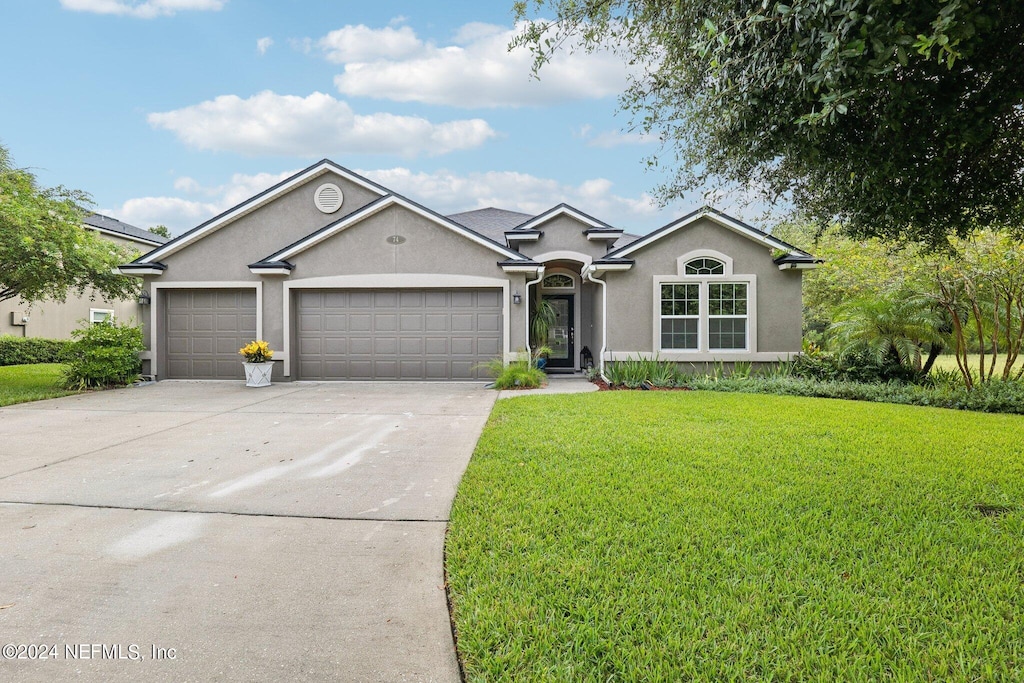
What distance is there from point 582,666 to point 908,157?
447 centimetres

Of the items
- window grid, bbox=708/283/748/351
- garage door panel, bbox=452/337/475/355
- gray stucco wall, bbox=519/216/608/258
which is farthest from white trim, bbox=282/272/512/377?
window grid, bbox=708/283/748/351

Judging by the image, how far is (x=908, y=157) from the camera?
420 cm

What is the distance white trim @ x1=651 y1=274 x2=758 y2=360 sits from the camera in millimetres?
12445

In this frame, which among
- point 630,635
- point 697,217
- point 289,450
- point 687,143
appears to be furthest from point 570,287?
point 630,635

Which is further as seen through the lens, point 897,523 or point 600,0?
point 600,0

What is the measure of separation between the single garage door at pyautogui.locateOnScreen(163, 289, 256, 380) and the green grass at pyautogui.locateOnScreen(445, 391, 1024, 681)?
32.5 ft

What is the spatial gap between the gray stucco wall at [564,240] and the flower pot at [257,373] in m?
7.56

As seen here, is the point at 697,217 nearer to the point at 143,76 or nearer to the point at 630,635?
the point at 630,635

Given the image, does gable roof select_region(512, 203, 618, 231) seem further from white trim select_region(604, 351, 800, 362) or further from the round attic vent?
the round attic vent

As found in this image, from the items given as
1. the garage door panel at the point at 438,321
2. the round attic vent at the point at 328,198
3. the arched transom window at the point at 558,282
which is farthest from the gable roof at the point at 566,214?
the round attic vent at the point at 328,198

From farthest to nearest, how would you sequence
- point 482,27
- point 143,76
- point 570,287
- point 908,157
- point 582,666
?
point 143,76 < point 570,287 < point 482,27 < point 908,157 < point 582,666

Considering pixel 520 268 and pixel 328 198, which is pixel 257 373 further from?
pixel 520 268

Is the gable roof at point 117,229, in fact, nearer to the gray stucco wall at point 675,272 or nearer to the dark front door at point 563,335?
the dark front door at point 563,335

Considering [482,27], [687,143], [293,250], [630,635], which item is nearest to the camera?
[630,635]
